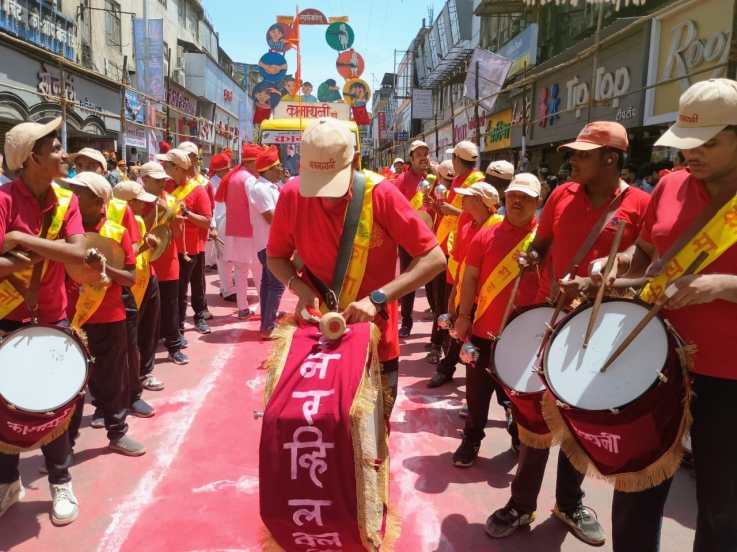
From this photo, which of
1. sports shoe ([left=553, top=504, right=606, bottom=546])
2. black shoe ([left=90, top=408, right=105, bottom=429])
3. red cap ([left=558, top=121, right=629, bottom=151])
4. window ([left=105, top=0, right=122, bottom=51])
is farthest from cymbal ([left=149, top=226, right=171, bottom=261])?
window ([left=105, top=0, right=122, bottom=51])

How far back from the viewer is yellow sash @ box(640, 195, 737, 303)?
1.99m

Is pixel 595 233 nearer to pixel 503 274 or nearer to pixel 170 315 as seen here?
pixel 503 274

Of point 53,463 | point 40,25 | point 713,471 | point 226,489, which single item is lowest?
point 226,489

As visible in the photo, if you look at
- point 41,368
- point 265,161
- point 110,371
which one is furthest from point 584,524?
point 265,161

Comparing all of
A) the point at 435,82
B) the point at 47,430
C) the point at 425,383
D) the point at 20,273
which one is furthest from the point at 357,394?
the point at 435,82

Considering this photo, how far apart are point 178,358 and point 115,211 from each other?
7.34ft

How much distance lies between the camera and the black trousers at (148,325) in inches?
189

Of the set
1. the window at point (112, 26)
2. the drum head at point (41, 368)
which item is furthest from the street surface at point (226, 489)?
the window at point (112, 26)

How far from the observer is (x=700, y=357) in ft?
6.83

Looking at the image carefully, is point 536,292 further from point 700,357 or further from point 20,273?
point 20,273

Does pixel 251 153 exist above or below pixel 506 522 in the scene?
above

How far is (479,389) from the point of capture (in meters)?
3.61

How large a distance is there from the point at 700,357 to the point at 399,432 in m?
2.59

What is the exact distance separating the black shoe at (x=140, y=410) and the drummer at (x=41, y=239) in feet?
3.89
